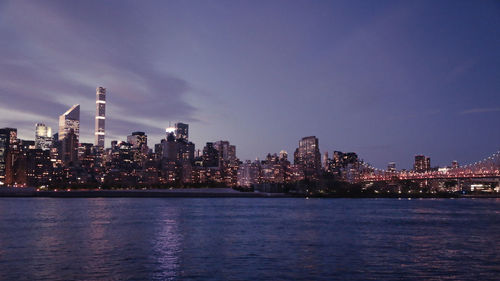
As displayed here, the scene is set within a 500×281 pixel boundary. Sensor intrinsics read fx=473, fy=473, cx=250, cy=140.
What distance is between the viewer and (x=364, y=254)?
32.8 meters

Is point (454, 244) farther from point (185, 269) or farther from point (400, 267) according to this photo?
point (185, 269)

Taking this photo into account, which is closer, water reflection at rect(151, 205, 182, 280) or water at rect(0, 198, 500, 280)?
water at rect(0, 198, 500, 280)

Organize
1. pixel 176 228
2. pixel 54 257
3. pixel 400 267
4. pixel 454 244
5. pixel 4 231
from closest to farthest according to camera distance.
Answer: pixel 400 267 → pixel 54 257 → pixel 454 244 → pixel 4 231 → pixel 176 228

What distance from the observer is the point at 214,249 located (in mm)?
35156

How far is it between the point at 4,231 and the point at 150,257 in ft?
83.1

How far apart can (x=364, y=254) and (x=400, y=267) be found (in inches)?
203

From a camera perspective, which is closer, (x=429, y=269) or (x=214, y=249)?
(x=429, y=269)

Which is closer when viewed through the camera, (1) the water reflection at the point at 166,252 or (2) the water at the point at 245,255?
(2) the water at the point at 245,255

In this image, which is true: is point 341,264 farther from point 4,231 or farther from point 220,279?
point 4,231

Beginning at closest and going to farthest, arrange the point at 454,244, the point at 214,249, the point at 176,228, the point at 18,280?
the point at 18,280, the point at 214,249, the point at 454,244, the point at 176,228

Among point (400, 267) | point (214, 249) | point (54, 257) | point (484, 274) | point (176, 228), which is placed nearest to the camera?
point (484, 274)

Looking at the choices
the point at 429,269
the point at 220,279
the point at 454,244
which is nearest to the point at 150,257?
the point at 220,279

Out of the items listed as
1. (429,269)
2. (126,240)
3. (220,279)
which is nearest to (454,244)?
(429,269)

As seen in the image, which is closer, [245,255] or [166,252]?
[245,255]
